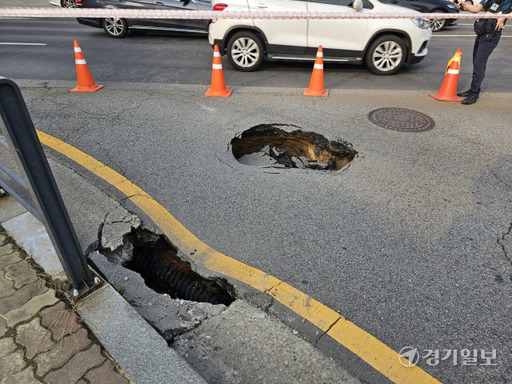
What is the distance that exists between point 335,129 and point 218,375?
3888 millimetres

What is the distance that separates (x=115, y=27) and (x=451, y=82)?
962 cm

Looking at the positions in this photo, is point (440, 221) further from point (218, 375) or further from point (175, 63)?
point (175, 63)

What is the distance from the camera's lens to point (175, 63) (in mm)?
8461

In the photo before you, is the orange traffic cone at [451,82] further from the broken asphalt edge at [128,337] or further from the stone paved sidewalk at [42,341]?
the stone paved sidewalk at [42,341]

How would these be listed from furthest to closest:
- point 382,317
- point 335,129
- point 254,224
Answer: point 335,129 → point 254,224 → point 382,317

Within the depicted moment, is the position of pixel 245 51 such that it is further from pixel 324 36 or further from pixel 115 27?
pixel 115 27

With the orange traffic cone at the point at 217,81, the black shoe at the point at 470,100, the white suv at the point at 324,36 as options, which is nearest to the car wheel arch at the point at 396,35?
the white suv at the point at 324,36

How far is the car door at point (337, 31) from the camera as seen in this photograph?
7152 millimetres

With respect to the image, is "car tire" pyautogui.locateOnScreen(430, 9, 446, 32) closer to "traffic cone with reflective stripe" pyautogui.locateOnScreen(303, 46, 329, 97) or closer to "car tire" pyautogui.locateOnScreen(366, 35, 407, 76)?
"car tire" pyautogui.locateOnScreen(366, 35, 407, 76)

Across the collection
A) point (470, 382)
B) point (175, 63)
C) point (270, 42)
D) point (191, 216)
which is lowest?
point (470, 382)

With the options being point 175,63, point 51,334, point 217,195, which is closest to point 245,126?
point 217,195

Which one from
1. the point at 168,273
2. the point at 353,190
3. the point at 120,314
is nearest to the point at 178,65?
the point at 353,190

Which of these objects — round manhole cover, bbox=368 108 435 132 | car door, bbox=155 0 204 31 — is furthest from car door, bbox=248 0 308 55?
car door, bbox=155 0 204 31

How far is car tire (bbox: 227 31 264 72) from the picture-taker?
7480 mm
